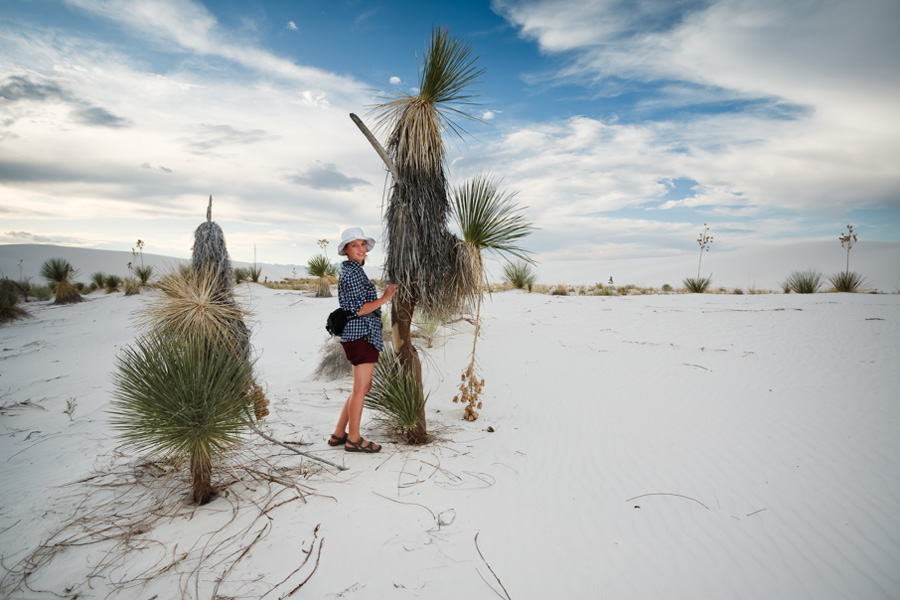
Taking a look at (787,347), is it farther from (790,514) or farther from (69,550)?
(69,550)

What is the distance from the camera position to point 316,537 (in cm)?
298

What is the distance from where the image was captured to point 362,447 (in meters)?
4.25

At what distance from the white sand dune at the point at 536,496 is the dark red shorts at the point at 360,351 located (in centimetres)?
103

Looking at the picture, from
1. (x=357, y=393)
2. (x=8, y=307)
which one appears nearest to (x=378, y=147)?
(x=357, y=393)

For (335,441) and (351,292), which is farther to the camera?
(335,441)

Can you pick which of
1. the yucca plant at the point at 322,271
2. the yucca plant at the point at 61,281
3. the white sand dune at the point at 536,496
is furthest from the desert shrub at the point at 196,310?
the yucca plant at the point at 61,281

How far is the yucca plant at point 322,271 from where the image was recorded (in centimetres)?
1852

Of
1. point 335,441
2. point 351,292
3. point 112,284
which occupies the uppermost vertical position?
point 351,292

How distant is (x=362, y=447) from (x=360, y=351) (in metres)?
1.06

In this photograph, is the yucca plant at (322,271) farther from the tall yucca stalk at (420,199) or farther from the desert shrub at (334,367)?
the tall yucca stalk at (420,199)

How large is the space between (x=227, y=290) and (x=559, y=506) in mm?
4127

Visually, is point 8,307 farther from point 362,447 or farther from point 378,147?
point 378,147

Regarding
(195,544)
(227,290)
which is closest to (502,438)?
(195,544)

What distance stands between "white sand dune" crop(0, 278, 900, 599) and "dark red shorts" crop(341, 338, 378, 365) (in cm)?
103
